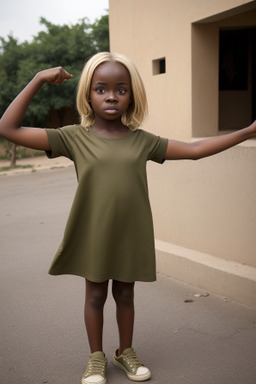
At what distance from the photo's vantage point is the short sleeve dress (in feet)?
8.46

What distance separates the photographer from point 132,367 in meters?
2.82

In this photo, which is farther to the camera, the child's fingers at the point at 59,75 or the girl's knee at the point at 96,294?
the girl's knee at the point at 96,294

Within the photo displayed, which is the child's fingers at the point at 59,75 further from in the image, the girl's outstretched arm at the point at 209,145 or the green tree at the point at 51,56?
the green tree at the point at 51,56

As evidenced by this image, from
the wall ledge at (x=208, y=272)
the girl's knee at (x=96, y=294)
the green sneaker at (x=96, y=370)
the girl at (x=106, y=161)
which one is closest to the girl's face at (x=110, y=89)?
the girl at (x=106, y=161)

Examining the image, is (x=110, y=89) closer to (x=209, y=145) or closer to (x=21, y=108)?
(x=21, y=108)

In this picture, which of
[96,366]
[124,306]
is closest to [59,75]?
[124,306]

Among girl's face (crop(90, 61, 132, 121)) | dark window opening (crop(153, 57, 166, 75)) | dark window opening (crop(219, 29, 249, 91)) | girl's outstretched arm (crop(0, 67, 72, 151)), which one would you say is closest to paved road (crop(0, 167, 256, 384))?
girl's outstretched arm (crop(0, 67, 72, 151))

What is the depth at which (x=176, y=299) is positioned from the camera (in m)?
4.10

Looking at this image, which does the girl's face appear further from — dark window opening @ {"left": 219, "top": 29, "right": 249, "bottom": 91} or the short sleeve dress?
dark window opening @ {"left": 219, "top": 29, "right": 249, "bottom": 91}

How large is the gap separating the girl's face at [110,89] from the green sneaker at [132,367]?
1438mm

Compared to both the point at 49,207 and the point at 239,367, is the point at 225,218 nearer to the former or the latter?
the point at 239,367

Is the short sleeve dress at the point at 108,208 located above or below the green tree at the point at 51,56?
below

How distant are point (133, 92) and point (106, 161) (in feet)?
1.39

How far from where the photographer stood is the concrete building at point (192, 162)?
13.1 ft
